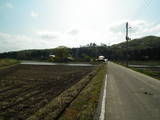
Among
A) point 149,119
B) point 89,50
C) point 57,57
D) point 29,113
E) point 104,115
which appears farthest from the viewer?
point 89,50

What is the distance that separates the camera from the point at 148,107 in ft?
21.0

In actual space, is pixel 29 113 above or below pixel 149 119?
below

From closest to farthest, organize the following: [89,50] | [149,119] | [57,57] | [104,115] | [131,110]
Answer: [149,119], [104,115], [131,110], [57,57], [89,50]

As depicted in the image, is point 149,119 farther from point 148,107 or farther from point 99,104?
point 99,104

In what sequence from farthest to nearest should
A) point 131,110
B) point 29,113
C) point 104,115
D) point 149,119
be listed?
point 29,113, point 131,110, point 104,115, point 149,119

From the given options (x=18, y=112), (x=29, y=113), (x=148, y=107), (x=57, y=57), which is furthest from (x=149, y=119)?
(x=57, y=57)

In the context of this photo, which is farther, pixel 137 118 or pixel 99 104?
pixel 99 104

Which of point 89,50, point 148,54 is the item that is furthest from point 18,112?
point 89,50

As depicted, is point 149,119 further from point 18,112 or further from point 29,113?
point 18,112

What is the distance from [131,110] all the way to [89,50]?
141404mm

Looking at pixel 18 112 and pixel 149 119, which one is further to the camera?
pixel 18 112

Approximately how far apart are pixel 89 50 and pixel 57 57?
5854 cm

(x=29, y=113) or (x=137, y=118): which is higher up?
(x=137, y=118)

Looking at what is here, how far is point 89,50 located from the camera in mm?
146625
